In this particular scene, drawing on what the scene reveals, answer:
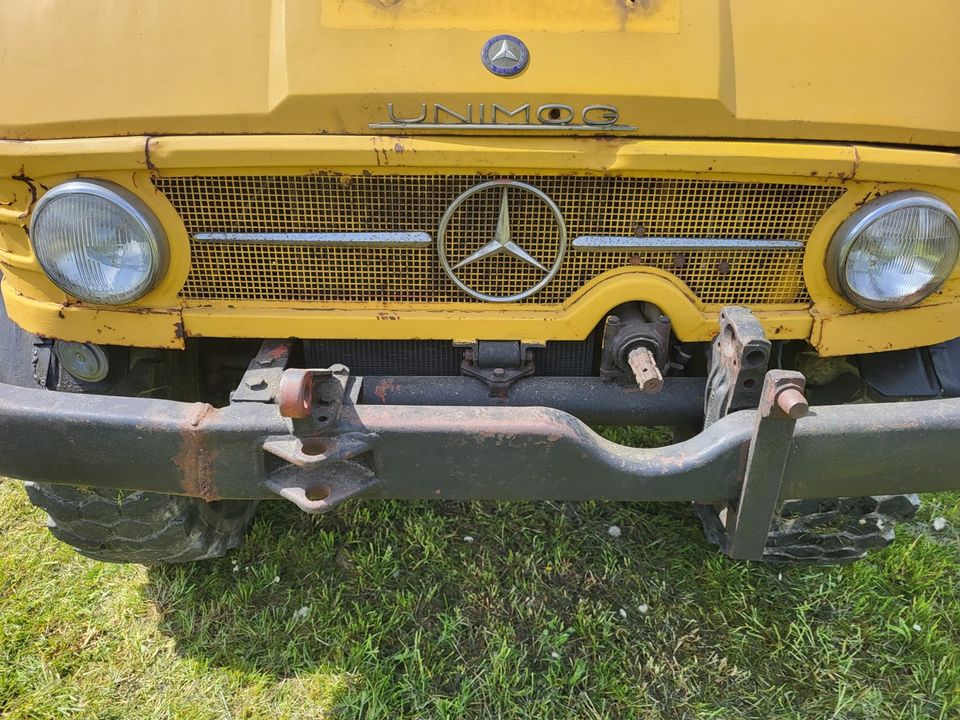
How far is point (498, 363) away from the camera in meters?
2.16

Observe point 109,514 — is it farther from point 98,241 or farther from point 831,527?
point 831,527

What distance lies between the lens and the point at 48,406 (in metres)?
1.74

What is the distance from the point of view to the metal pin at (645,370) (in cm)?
194

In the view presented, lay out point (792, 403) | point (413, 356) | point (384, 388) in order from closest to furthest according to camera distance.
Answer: point (792, 403) < point (384, 388) < point (413, 356)

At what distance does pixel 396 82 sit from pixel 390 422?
83 cm

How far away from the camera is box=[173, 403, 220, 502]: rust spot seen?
1.71 metres

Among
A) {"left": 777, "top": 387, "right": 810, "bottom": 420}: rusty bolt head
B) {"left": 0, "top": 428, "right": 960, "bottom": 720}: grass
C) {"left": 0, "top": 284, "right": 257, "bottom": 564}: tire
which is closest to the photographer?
{"left": 777, "top": 387, "right": 810, "bottom": 420}: rusty bolt head

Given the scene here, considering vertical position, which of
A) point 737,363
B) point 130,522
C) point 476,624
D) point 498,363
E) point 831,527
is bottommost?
point 476,624

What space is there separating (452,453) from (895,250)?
1286mm

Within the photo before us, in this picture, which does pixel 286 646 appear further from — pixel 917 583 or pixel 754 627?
pixel 917 583

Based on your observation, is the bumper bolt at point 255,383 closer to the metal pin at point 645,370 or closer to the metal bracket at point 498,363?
the metal bracket at point 498,363

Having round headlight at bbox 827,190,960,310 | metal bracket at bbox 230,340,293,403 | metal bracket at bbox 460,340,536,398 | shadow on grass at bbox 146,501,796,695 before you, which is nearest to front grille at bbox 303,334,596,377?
metal bracket at bbox 460,340,536,398

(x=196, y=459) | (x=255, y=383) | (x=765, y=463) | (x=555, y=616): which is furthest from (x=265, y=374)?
(x=555, y=616)

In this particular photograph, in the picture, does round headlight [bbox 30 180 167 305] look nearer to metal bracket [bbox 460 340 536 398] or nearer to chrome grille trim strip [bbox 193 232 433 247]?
chrome grille trim strip [bbox 193 232 433 247]
